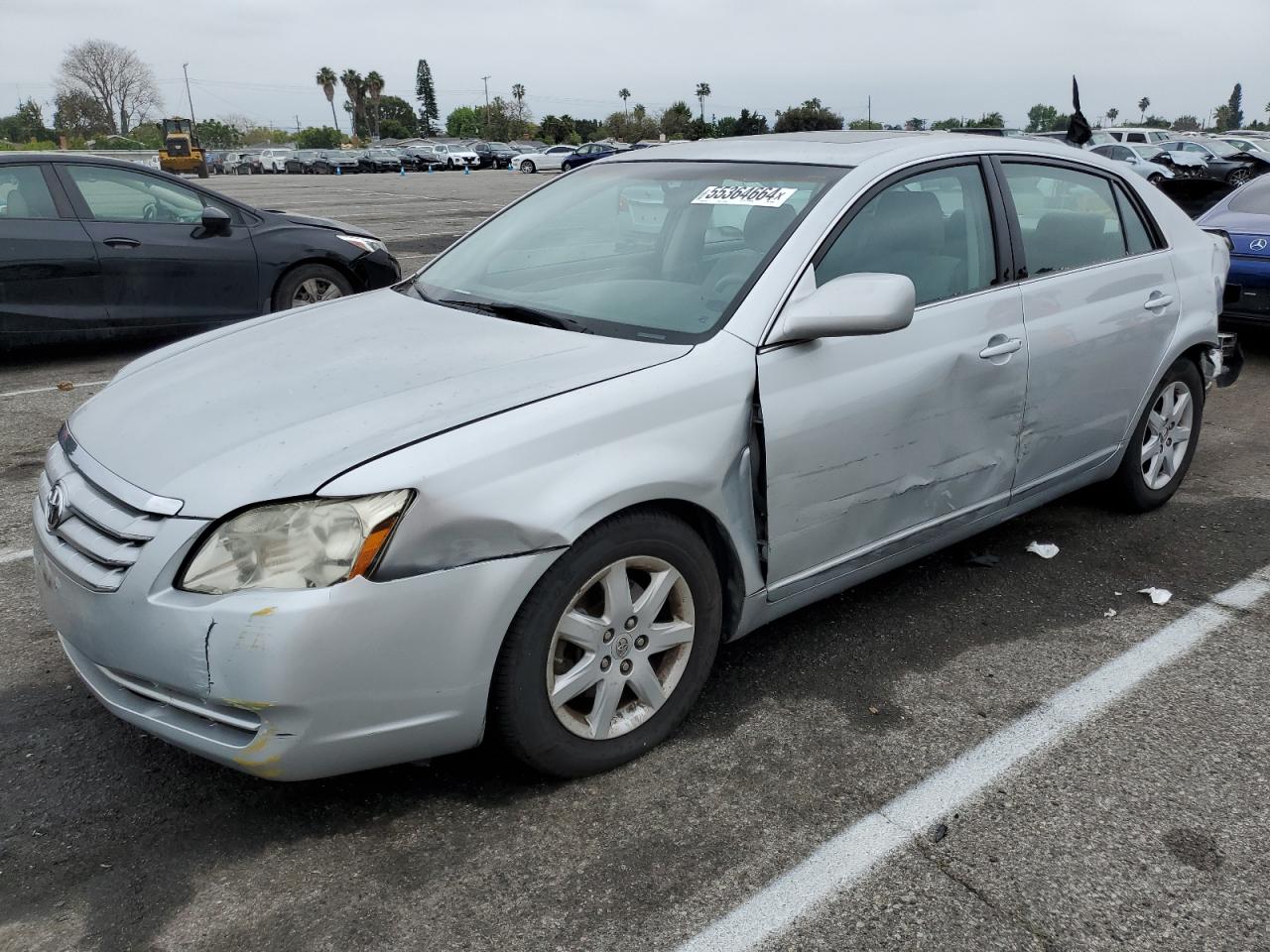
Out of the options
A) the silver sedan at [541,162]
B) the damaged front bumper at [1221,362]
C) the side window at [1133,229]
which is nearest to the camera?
the side window at [1133,229]

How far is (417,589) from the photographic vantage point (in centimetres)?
235

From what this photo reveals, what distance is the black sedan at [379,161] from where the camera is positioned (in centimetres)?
5506

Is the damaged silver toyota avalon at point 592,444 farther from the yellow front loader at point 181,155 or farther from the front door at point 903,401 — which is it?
the yellow front loader at point 181,155

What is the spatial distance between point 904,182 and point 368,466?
204 cm

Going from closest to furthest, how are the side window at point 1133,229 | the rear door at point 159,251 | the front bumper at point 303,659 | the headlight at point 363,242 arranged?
the front bumper at point 303,659, the side window at point 1133,229, the rear door at point 159,251, the headlight at point 363,242

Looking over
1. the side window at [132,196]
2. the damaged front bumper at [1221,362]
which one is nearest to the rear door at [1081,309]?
the damaged front bumper at [1221,362]

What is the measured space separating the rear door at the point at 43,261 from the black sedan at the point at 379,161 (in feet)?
163

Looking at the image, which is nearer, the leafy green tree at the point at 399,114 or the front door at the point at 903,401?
the front door at the point at 903,401

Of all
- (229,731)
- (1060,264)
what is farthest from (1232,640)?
(229,731)

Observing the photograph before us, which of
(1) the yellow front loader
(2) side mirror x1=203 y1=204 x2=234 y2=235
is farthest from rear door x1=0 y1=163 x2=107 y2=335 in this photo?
(1) the yellow front loader

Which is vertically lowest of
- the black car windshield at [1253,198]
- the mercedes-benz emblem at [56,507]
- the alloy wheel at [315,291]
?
the alloy wheel at [315,291]

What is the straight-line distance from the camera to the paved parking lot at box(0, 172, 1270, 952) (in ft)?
7.57

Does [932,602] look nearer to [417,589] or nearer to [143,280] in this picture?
[417,589]

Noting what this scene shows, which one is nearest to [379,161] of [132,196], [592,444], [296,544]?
[132,196]
